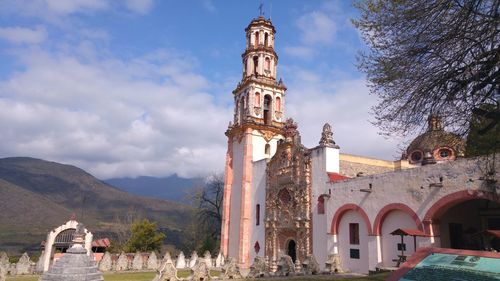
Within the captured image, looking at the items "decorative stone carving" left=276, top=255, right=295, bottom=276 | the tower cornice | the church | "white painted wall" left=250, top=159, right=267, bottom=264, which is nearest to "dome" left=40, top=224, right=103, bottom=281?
the church

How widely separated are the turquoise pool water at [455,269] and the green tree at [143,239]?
2780 centimetres

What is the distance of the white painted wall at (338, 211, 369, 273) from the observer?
18266 mm

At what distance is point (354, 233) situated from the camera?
19.3 metres

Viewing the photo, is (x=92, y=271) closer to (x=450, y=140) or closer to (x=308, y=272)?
(x=450, y=140)

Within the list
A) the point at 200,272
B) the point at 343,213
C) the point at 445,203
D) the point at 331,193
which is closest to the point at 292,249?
the point at 331,193

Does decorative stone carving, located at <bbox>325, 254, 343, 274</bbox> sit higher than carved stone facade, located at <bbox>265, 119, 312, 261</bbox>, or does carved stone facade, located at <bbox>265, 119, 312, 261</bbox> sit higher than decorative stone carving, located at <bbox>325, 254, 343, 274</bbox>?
carved stone facade, located at <bbox>265, 119, 312, 261</bbox>

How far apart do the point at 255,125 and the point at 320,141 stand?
7.83 meters

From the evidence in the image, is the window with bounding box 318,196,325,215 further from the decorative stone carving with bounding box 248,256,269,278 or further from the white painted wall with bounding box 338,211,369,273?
the decorative stone carving with bounding box 248,256,269,278

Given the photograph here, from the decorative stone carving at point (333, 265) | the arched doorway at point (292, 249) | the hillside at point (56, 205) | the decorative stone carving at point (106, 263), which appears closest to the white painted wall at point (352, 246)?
the decorative stone carving at point (333, 265)

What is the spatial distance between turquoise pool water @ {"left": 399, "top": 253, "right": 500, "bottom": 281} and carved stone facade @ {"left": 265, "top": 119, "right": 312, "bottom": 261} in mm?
14124

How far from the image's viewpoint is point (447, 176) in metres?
14.6

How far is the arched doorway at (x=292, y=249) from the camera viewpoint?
962 inches

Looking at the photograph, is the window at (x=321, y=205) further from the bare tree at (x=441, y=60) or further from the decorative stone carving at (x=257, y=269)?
the bare tree at (x=441, y=60)

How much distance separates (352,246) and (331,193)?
10.3 feet
